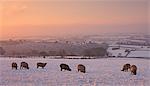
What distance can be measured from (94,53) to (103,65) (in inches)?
3.8

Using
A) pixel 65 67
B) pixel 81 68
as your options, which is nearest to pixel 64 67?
pixel 65 67

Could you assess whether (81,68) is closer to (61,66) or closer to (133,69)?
(61,66)

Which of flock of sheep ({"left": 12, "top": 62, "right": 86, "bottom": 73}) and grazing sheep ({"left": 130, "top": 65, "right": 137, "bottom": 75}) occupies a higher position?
flock of sheep ({"left": 12, "top": 62, "right": 86, "bottom": 73})

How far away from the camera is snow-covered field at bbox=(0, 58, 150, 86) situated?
2869mm

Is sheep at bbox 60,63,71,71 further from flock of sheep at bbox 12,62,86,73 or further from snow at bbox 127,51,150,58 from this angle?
snow at bbox 127,51,150,58

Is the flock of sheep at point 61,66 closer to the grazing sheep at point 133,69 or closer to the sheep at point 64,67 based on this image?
the sheep at point 64,67

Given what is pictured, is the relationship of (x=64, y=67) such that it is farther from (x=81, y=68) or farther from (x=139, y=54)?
(x=139, y=54)

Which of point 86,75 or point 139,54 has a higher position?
point 139,54

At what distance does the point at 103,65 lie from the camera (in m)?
2.88

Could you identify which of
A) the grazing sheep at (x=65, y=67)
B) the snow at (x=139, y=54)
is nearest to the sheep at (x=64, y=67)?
the grazing sheep at (x=65, y=67)

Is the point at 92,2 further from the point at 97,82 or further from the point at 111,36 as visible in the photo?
the point at 97,82

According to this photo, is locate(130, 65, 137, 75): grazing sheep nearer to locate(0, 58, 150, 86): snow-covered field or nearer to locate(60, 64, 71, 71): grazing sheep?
locate(0, 58, 150, 86): snow-covered field

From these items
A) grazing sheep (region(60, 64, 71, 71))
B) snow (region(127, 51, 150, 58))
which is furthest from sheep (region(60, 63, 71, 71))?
snow (region(127, 51, 150, 58))

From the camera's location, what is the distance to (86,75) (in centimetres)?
289
